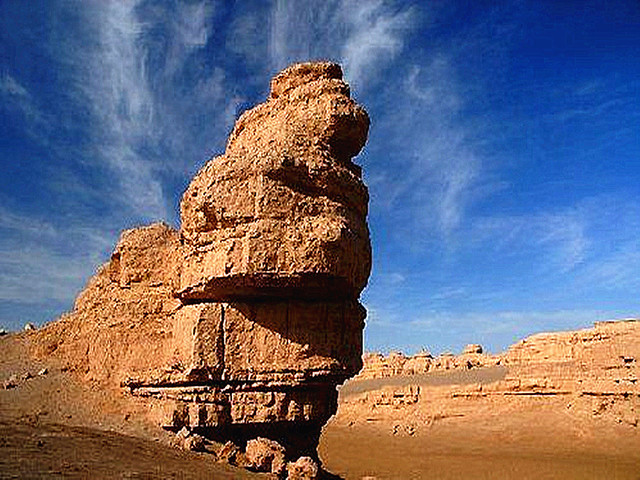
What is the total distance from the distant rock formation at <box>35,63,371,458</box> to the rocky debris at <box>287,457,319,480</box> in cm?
79

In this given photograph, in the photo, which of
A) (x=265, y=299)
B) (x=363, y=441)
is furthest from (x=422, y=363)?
(x=265, y=299)

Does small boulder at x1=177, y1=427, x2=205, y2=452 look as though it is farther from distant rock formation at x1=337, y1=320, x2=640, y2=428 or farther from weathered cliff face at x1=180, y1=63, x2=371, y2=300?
distant rock formation at x1=337, y1=320, x2=640, y2=428

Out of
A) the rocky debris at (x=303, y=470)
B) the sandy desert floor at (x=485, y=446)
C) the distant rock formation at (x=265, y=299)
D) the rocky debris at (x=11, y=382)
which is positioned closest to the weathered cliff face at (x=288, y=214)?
the distant rock formation at (x=265, y=299)

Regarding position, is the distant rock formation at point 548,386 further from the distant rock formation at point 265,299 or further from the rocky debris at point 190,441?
the rocky debris at point 190,441

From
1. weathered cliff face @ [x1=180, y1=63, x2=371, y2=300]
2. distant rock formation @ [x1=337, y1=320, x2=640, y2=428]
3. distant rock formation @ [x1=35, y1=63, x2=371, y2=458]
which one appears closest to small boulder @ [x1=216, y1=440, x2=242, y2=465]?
distant rock formation @ [x1=35, y1=63, x2=371, y2=458]

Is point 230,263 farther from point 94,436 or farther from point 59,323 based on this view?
point 59,323

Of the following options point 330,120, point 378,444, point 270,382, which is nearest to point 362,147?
point 330,120

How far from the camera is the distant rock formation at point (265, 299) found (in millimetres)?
8758

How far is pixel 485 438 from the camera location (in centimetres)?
2475

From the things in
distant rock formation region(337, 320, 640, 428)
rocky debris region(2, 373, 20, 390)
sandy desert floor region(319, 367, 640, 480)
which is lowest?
sandy desert floor region(319, 367, 640, 480)

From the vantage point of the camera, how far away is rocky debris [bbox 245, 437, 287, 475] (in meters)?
8.42

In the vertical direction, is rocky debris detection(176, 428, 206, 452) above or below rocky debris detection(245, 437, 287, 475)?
above

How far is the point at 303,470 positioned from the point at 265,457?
2.02 feet

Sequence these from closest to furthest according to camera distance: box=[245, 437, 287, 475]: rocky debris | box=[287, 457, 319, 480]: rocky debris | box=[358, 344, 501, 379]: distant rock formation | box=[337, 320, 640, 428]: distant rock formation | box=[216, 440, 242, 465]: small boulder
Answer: box=[287, 457, 319, 480]: rocky debris < box=[216, 440, 242, 465]: small boulder < box=[245, 437, 287, 475]: rocky debris < box=[337, 320, 640, 428]: distant rock formation < box=[358, 344, 501, 379]: distant rock formation
